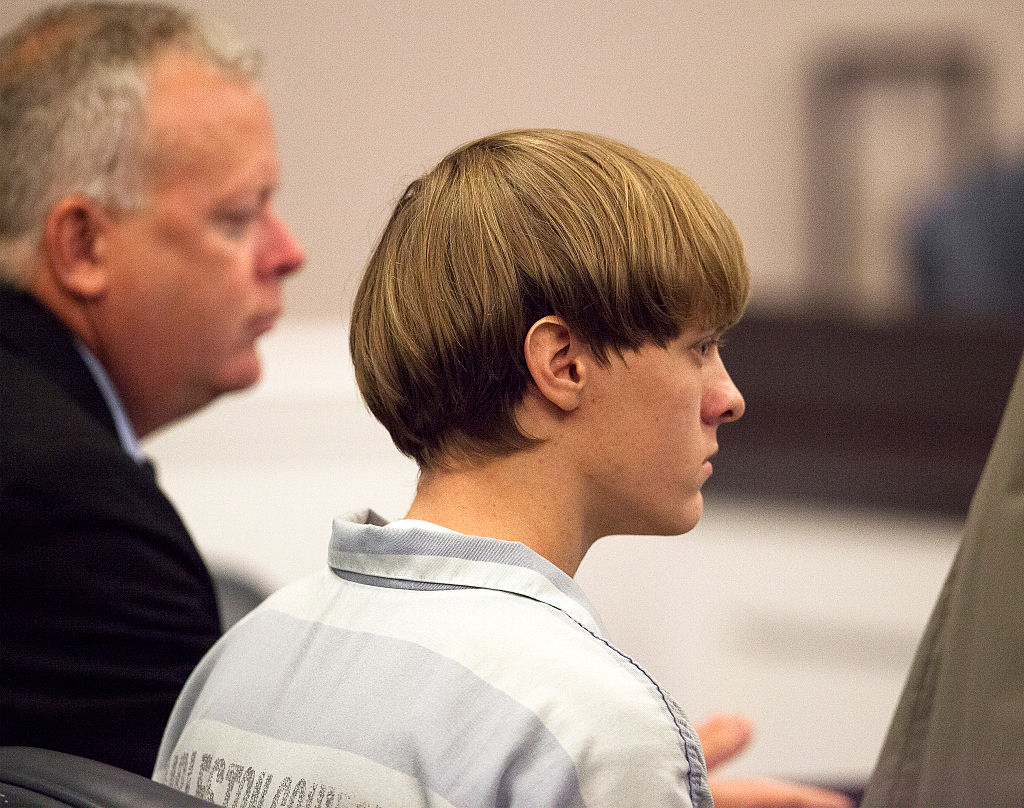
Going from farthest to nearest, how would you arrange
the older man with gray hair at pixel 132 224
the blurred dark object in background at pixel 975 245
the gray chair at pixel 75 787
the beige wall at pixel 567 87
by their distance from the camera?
the blurred dark object in background at pixel 975 245 → the beige wall at pixel 567 87 → the older man with gray hair at pixel 132 224 → the gray chair at pixel 75 787

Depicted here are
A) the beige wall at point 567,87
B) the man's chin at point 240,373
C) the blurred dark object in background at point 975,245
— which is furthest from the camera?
the blurred dark object in background at point 975,245

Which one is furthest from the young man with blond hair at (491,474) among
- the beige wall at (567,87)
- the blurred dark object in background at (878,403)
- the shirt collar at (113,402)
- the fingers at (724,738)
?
the blurred dark object in background at (878,403)

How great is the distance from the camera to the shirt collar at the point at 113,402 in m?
1.01

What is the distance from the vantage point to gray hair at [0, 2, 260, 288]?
3.43 feet

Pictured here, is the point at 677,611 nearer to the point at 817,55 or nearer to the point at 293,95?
the point at 293,95

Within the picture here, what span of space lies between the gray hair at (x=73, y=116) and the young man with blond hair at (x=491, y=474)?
1.68 ft

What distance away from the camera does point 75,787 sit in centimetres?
47

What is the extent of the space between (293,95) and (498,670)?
2.39 metres

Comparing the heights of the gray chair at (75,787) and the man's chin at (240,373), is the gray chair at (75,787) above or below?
below

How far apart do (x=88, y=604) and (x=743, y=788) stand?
1.50 feet

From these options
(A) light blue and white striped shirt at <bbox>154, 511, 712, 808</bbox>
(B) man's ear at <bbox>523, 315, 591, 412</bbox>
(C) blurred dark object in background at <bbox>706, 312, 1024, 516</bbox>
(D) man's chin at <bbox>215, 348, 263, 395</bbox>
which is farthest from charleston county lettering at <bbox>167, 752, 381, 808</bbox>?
(C) blurred dark object in background at <bbox>706, 312, 1024, 516</bbox>

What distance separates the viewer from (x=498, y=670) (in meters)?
0.49

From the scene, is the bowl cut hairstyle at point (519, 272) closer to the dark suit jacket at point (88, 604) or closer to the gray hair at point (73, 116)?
the dark suit jacket at point (88, 604)

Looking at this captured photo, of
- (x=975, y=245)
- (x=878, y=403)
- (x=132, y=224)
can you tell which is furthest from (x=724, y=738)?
(x=975, y=245)
